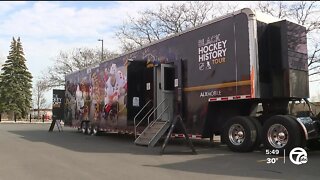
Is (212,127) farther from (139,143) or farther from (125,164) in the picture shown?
(125,164)

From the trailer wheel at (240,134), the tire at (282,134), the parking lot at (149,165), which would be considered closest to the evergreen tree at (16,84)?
the parking lot at (149,165)

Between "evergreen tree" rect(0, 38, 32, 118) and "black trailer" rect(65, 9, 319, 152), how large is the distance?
155 ft

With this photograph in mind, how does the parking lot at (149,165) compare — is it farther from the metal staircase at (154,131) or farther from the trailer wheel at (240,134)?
the metal staircase at (154,131)

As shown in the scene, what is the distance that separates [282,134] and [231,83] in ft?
6.92

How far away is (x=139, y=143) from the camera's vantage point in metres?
→ 14.3

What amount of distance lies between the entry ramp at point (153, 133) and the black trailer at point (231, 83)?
0.03m

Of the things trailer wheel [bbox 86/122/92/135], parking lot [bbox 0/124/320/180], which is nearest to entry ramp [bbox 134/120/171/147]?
parking lot [bbox 0/124/320/180]

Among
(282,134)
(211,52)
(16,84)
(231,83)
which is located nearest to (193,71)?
(211,52)

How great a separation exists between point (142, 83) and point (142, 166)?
25.4 feet

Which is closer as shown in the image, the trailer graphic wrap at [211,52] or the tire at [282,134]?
the tire at [282,134]

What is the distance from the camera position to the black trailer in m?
11.7

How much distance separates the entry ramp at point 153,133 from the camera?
13.9 meters

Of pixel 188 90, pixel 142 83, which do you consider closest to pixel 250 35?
pixel 188 90

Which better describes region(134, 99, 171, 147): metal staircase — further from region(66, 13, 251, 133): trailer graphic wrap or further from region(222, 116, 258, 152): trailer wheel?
region(222, 116, 258, 152): trailer wheel
